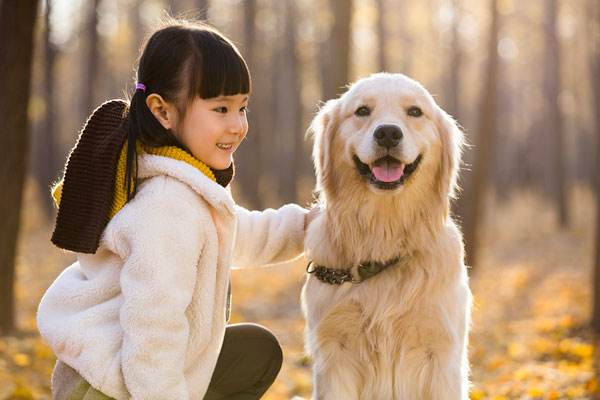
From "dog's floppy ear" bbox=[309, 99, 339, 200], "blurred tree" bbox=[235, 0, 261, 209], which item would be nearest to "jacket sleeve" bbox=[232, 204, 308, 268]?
"dog's floppy ear" bbox=[309, 99, 339, 200]

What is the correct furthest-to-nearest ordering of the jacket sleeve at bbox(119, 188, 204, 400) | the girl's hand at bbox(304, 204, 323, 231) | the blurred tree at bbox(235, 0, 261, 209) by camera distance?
the blurred tree at bbox(235, 0, 261, 209)
the girl's hand at bbox(304, 204, 323, 231)
the jacket sleeve at bbox(119, 188, 204, 400)

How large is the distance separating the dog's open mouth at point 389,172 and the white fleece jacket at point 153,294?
0.70 meters

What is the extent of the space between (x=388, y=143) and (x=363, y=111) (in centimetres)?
31

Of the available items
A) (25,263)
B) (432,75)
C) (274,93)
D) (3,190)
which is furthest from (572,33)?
(3,190)

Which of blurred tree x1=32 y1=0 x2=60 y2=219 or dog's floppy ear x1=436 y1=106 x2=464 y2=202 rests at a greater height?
blurred tree x1=32 y1=0 x2=60 y2=219

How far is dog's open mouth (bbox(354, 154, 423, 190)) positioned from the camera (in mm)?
2943

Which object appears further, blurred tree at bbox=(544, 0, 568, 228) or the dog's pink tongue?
blurred tree at bbox=(544, 0, 568, 228)

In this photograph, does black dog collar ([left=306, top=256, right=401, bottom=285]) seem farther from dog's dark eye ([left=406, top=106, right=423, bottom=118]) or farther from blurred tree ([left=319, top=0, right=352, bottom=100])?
blurred tree ([left=319, top=0, right=352, bottom=100])

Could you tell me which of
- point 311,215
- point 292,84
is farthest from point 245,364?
point 292,84

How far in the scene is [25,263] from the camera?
35.2ft

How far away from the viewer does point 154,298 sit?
232cm

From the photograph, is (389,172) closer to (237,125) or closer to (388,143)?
(388,143)

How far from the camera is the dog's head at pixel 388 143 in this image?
116 inches

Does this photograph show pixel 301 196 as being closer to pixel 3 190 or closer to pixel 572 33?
pixel 572 33
